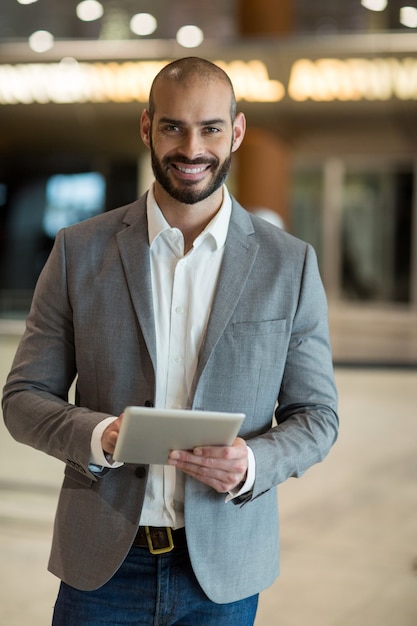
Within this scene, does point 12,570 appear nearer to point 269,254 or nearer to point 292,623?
point 292,623

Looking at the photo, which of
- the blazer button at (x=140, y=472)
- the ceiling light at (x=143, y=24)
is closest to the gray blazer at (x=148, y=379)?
the blazer button at (x=140, y=472)

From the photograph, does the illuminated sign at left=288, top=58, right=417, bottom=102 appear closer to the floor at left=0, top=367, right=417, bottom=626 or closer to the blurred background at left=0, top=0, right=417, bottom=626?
the blurred background at left=0, top=0, right=417, bottom=626

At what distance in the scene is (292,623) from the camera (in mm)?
4129

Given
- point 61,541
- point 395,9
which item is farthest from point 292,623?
point 395,9

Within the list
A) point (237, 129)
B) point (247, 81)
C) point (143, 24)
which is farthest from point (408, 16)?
point (237, 129)

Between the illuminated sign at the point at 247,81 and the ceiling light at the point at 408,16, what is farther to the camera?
the illuminated sign at the point at 247,81

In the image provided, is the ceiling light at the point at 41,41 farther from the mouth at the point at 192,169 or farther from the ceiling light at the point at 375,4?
the mouth at the point at 192,169

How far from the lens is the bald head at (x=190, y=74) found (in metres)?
1.81

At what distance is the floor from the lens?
14.1ft

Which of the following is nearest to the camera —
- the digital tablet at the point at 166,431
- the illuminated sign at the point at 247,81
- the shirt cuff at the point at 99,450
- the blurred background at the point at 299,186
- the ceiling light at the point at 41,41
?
the digital tablet at the point at 166,431

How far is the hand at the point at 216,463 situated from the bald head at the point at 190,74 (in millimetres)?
694

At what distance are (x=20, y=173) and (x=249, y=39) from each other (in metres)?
8.97

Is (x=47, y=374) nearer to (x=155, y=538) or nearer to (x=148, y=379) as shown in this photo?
(x=148, y=379)

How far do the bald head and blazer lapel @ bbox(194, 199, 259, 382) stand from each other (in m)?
0.24
